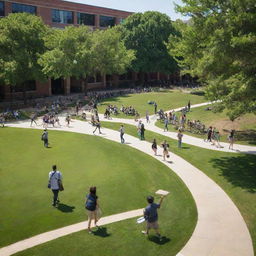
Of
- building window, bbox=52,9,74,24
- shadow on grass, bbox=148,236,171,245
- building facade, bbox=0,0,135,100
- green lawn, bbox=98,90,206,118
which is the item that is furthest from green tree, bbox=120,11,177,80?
shadow on grass, bbox=148,236,171,245

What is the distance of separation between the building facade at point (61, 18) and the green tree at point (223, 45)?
36059 mm

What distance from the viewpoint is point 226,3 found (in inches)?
686

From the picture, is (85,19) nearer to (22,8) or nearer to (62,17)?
(62,17)

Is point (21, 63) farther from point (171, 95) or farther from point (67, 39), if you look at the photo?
point (171, 95)

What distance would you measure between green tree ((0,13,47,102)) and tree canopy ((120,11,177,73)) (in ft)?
79.8

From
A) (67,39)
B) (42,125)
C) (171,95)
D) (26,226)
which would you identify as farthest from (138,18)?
(26,226)

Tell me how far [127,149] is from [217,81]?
28.7ft

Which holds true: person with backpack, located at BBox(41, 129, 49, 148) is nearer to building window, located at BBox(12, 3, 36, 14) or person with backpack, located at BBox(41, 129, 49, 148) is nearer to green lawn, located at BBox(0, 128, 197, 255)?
green lawn, located at BBox(0, 128, 197, 255)

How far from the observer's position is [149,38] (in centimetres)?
6469

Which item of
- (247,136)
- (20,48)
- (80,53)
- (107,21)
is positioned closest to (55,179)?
(247,136)

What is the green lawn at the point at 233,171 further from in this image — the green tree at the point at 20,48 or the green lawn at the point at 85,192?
the green tree at the point at 20,48

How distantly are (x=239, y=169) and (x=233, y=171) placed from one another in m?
0.58

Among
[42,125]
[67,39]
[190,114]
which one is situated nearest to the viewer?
[42,125]

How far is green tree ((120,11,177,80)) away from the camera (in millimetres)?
64312
